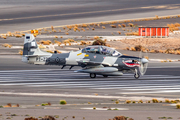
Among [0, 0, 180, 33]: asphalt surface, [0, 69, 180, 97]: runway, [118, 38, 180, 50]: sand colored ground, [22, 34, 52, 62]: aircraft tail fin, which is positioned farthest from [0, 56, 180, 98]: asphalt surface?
[0, 0, 180, 33]: asphalt surface

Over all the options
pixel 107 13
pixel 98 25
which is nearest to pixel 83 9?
pixel 107 13

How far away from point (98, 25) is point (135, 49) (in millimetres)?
32516

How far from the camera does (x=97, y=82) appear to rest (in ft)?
77.6

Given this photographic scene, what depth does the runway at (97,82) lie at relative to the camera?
20.1 m

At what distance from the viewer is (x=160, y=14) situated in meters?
97.2

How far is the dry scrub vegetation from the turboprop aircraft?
20.1 m

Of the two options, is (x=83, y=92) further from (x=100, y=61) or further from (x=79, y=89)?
(x=100, y=61)

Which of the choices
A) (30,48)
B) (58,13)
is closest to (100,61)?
(30,48)

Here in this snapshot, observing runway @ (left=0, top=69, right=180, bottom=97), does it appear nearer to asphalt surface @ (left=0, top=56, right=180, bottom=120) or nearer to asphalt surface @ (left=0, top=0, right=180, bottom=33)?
asphalt surface @ (left=0, top=56, right=180, bottom=120)

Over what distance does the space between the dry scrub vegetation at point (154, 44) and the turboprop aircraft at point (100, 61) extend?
2014 cm

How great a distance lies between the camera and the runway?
20125 mm

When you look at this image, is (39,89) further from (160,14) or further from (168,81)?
(160,14)

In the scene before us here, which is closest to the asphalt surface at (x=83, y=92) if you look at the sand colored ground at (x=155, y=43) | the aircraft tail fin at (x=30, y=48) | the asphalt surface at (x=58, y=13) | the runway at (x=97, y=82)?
the runway at (x=97, y=82)

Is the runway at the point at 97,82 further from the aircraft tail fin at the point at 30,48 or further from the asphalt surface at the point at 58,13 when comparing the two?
the asphalt surface at the point at 58,13
